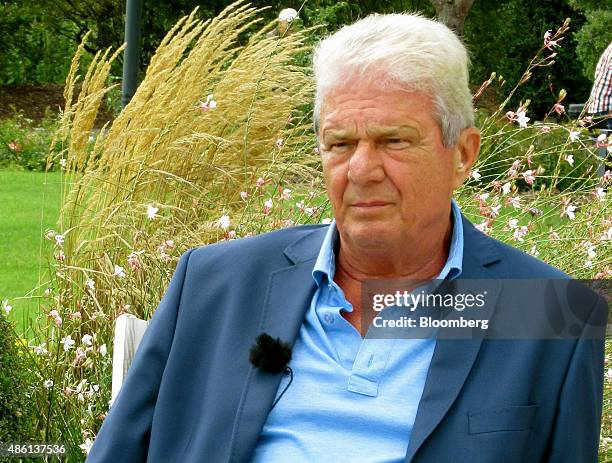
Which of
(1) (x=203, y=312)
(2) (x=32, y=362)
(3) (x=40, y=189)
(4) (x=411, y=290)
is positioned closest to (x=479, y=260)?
(4) (x=411, y=290)

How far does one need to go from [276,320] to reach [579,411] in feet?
2.17

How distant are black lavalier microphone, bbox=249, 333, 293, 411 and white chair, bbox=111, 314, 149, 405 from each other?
1.81 feet

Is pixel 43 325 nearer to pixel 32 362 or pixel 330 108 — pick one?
pixel 32 362

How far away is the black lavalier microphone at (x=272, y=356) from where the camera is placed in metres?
2.31

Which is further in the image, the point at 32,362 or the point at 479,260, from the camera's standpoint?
the point at 32,362

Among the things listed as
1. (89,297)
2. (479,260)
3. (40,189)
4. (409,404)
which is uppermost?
(479,260)

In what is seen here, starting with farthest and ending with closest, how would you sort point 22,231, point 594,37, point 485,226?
point 594,37 < point 22,231 < point 485,226

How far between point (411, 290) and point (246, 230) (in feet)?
5.28

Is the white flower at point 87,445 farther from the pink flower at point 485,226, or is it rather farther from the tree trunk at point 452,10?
the tree trunk at point 452,10

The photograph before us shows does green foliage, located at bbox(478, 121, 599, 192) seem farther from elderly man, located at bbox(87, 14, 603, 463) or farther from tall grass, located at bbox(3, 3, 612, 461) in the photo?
elderly man, located at bbox(87, 14, 603, 463)

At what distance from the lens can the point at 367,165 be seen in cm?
230

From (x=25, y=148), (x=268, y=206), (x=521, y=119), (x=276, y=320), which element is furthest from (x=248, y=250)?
(x=25, y=148)

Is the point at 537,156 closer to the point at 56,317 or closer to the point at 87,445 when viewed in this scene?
the point at 56,317

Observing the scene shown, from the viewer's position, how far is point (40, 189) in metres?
10.3
